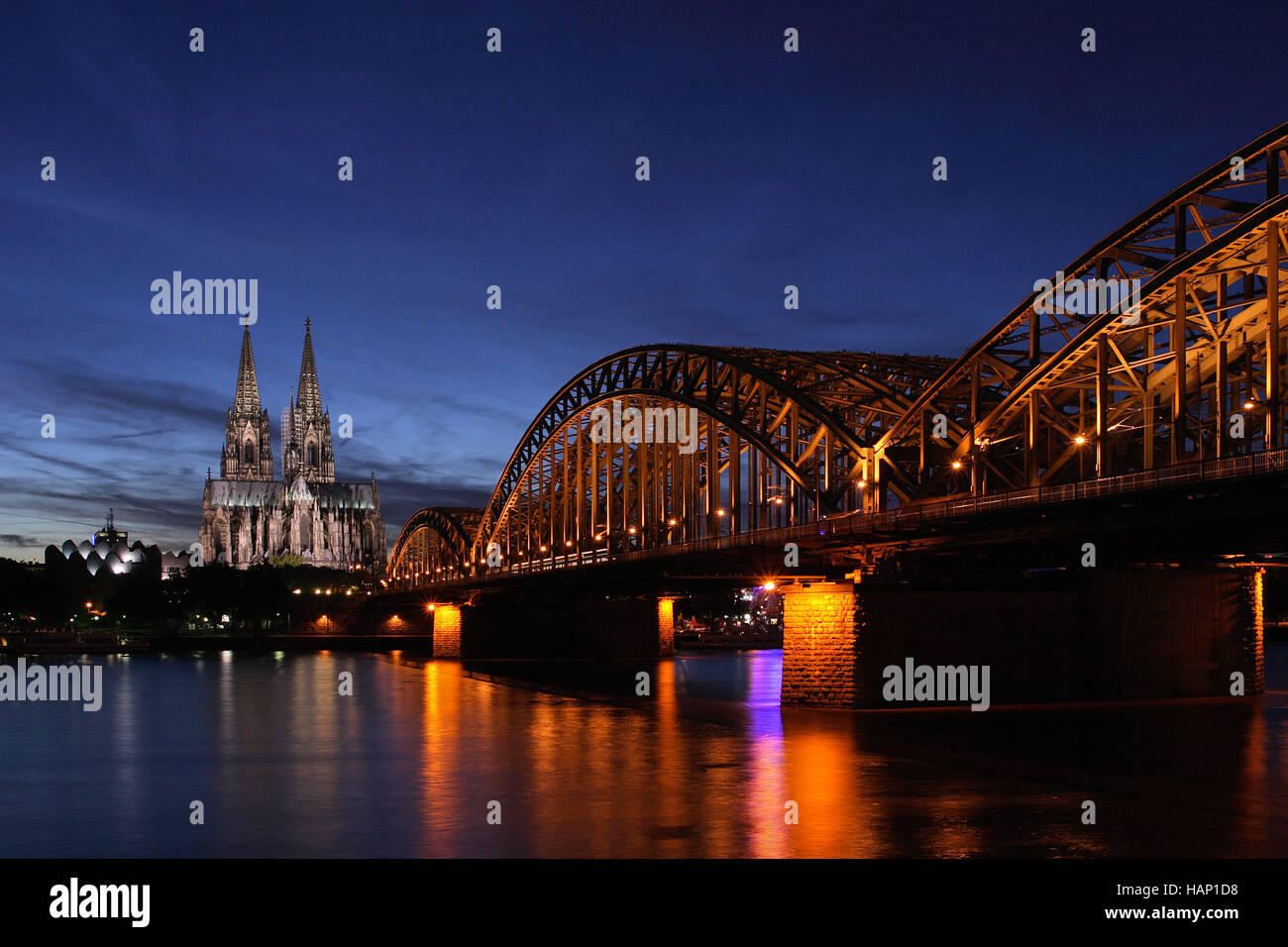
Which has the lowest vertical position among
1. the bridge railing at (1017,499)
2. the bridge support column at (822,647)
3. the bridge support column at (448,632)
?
the bridge support column at (448,632)

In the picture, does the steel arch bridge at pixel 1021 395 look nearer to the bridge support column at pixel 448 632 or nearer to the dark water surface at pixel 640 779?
the dark water surface at pixel 640 779

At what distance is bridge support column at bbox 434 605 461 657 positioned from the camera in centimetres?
12600

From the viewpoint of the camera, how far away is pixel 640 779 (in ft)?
111

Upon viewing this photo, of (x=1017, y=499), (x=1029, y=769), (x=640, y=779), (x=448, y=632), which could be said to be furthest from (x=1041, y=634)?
(x=448, y=632)

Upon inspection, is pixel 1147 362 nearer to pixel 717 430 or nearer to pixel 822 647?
pixel 822 647

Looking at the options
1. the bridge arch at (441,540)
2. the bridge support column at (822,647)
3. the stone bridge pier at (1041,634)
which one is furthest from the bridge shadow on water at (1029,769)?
the bridge arch at (441,540)

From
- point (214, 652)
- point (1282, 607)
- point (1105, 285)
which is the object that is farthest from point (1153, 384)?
point (1282, 607)

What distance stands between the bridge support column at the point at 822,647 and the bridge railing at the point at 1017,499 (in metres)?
2.42

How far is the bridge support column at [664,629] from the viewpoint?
117875mm

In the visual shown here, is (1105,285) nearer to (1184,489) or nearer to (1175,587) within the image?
(1184,489)

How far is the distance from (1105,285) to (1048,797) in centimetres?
2380

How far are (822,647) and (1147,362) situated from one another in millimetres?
16545

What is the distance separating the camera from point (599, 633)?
381 ft

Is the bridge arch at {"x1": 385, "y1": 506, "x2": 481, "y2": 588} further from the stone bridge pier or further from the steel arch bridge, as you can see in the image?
→ the stone bridge pier
